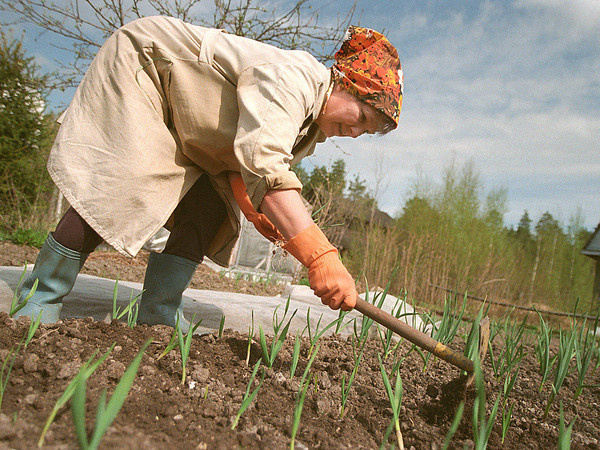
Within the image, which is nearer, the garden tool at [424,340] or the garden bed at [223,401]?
the garden bed at [223,401]

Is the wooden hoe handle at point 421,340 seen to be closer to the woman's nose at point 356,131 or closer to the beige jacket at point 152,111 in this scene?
the beige jacket at point 152,111

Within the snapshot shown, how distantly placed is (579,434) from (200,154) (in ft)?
5.81

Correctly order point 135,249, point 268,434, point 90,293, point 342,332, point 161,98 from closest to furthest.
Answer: point 268,434
point 135,249
point 161,98
point 90,293
point 342,332

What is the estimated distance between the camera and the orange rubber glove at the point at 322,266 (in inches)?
52.6

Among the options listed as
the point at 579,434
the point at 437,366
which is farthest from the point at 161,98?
the point at 579,434

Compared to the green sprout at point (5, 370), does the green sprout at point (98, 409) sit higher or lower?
higher

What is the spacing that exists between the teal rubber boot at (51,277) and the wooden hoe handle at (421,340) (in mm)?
1106

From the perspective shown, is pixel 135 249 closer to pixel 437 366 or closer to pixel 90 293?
pixel 90 293

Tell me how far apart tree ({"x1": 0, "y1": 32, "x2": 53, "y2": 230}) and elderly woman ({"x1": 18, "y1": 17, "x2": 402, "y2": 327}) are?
17.1 ft

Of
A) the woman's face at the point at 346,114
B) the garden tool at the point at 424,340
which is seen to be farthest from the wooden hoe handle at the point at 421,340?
the woman's face at the point at 346,114

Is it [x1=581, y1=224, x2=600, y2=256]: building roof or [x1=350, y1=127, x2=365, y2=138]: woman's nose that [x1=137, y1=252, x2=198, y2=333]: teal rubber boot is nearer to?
[x1=350, y1=127, x2=365, y2=138]: woman's nose

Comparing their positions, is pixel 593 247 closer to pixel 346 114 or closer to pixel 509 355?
pixel 509 355

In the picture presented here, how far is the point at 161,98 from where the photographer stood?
1620 mm

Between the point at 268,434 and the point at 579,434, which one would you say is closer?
the point at 268,434
